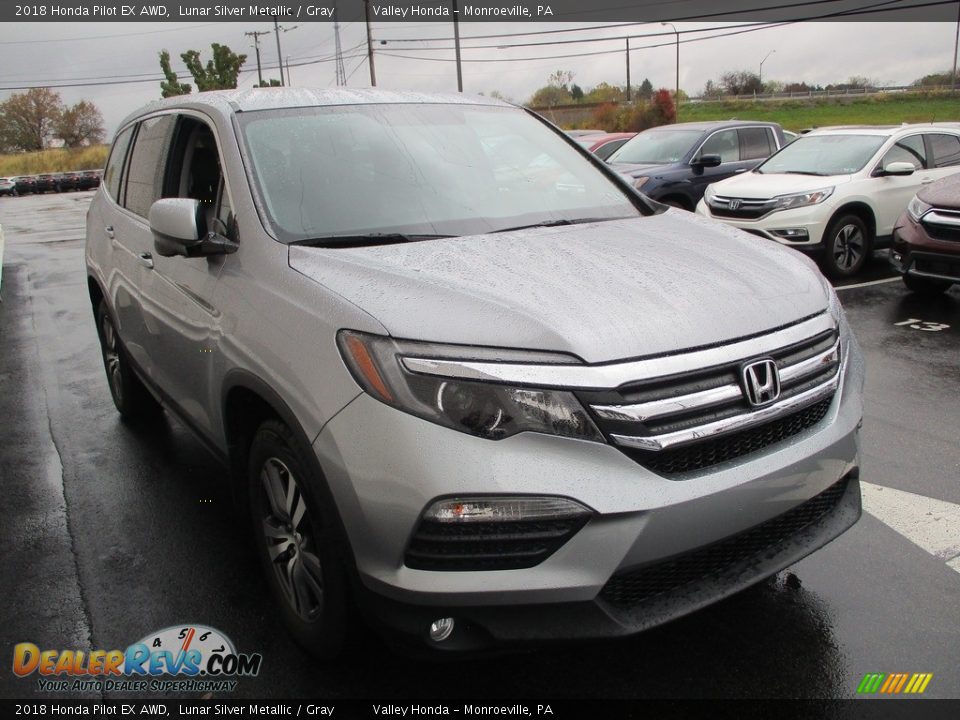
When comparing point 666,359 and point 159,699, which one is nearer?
point 666,359

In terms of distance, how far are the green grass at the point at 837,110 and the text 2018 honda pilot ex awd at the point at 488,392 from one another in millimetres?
53337

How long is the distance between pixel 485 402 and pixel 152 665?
1.64 meters

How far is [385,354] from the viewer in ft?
7.24

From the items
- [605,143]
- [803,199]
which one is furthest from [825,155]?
[605,143]

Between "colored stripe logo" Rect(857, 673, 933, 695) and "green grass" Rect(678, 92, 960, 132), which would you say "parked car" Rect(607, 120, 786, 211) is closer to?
"colored stripe logo" Rect(857, 673, 933, 695)

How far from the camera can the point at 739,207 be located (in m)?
9.67

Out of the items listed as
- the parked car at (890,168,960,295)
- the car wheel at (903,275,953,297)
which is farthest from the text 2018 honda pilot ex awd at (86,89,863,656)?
the car wheel at (903,275,953,297)

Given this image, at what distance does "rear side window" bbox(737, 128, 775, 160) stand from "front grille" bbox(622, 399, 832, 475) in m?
11.7

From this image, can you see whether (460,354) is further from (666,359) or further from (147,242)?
(147,242)

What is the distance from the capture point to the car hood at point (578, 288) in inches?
87.4

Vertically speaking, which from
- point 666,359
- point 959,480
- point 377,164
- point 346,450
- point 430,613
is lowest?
point 959,480

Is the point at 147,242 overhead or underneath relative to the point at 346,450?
overhead

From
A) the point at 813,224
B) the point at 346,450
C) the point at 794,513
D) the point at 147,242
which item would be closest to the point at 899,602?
the point at 794,513

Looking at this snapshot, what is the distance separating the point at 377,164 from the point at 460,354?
1414 mm
